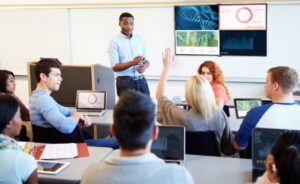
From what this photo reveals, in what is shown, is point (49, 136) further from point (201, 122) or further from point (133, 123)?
point (133, 123)

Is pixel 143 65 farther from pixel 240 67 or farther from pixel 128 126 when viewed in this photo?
pixel 128 126

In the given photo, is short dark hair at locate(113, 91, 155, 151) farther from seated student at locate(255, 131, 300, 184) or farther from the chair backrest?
the chair backrest

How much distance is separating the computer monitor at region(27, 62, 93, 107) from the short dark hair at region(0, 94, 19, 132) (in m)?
2.28

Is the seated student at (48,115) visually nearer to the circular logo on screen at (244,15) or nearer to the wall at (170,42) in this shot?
the wall at (170,42)

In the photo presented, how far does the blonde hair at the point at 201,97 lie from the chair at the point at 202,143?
119mm

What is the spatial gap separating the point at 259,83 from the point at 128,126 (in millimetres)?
4541

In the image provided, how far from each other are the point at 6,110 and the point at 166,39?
405 centimetres

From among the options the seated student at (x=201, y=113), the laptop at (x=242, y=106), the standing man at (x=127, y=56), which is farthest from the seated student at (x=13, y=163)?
the standing man at (x=127, y=56)

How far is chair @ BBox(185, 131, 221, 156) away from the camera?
2760mm

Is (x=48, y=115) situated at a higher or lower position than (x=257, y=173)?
higher

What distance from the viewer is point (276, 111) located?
267 cm

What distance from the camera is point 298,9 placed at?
534 cm

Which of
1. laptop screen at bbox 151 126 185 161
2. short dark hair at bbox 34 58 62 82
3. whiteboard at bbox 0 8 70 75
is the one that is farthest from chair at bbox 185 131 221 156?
whiteboard at bbox 0 8 70 75

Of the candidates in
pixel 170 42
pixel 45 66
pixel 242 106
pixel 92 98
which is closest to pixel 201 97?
pixel 242 106
